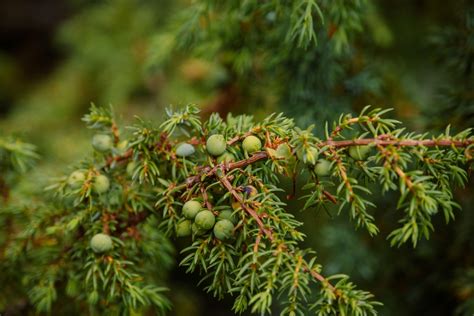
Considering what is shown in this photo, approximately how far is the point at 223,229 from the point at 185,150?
192 millimetres

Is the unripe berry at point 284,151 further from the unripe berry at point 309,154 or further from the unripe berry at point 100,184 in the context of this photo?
the unripe berry at point 100,184

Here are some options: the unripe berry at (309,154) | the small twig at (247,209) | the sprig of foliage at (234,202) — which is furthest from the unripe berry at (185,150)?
the unripe berry at (309,154)

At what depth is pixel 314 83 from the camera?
4.12 feet

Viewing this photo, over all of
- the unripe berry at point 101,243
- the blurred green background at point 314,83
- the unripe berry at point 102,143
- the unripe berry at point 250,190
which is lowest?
the unripe berry at point 101,243

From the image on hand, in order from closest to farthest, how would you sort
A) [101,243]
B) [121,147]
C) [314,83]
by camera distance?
[101,243] < [121,147] < [314,83]

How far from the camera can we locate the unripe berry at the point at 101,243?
828mm

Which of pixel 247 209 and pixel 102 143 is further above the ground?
pixel 102 143

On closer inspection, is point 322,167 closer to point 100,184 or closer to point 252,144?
point 252,144

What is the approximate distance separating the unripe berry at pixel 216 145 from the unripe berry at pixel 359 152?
0.73 ft

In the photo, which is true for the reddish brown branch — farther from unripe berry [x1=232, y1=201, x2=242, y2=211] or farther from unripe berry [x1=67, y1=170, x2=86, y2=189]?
unripe berry [x1=67, y1=170, x2=86, y2=189]

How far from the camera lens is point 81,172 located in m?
0.89

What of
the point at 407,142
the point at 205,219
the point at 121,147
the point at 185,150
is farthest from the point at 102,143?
the point at 407,142

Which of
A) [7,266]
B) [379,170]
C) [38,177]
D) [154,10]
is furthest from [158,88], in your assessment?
[379,170]

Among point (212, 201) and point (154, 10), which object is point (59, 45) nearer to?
point (154, 10)
